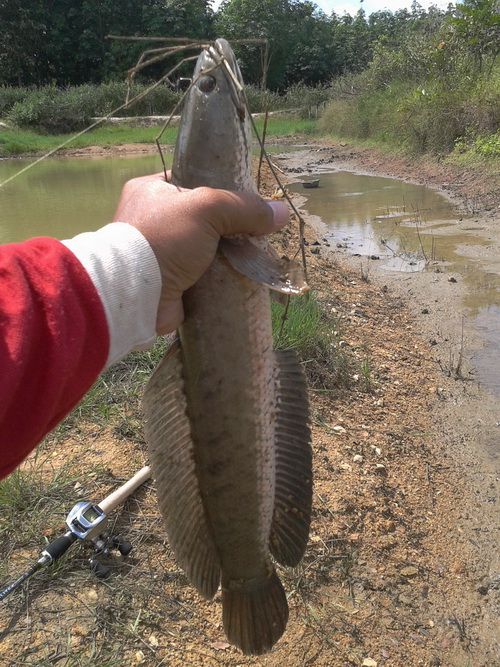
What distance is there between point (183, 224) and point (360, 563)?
1926 mm

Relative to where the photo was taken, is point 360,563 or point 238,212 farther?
point 360,563

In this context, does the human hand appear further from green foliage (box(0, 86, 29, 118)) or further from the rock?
green foliage (box(0, 86, 29, 118))

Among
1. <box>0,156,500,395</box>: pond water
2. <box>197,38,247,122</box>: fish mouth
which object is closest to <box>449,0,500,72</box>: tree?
<box>0,156,500,395</box>: pond water

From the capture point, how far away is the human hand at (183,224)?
5.00 ft

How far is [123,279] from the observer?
1.42 metres

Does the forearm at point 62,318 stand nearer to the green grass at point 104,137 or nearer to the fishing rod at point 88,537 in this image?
the fishing rod at point 88,537

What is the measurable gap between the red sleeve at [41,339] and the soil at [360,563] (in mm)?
1173

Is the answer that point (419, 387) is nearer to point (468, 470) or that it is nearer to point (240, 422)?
point (468, 470)

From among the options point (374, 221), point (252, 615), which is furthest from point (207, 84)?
point (374, 221)

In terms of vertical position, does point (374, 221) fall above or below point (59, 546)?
→ below

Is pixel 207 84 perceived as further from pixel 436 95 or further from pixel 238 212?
pixel 436 95

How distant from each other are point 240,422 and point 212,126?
0.96 metres

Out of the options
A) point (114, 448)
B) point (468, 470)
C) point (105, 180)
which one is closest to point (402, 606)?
point (468, 470)

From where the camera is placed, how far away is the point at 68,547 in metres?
2.25
